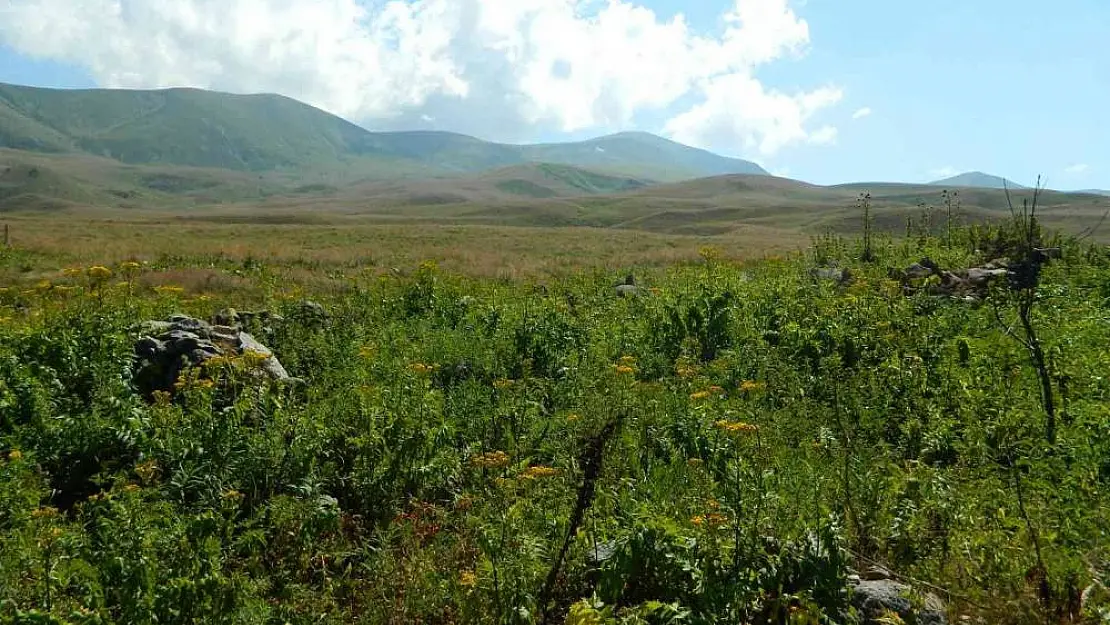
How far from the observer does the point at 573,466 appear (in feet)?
21.2

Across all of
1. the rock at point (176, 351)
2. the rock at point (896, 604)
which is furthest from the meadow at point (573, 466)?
the rock at point (176, 351)

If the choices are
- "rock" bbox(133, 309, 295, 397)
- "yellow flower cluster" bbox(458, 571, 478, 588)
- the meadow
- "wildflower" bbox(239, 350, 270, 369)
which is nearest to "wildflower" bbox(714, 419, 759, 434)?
the meadow

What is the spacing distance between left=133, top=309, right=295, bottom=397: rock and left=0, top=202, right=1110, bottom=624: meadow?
284 millimetres

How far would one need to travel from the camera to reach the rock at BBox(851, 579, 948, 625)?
4.12 metres

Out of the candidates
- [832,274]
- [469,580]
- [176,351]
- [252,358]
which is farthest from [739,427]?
[832,274]

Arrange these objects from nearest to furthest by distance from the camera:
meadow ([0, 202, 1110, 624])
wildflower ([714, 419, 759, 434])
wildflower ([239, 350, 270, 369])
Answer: meadow ([0, 202, 1110, 624]) → wildflower ([714, 419, 759, 434]) → wildflower ([239, 350, 270, 369])

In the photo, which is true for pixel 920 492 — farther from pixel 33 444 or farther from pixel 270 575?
pixel 33 444

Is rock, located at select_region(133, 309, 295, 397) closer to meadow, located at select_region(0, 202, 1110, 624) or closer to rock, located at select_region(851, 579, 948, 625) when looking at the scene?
meadow, located at select_region(0, 202, 1110, 624)

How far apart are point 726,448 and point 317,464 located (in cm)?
411

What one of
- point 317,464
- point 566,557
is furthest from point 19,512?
point 566,557

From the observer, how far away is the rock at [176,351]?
28.3 feet

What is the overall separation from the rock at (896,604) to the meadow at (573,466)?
0.43 ft

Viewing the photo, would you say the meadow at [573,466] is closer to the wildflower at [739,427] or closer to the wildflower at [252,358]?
the wildflower at [252,358]

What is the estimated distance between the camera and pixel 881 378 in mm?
9000
